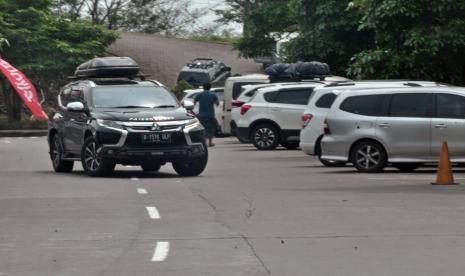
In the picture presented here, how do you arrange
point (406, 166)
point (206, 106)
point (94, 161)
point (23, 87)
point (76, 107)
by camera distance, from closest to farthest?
point (94, 161), point (76, 107), point (406, 166), point (206, 106), point (23, 87)

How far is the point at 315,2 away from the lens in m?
41.0

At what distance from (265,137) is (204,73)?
2561 cm

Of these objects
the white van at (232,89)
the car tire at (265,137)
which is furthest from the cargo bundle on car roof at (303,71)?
the car tire at (265,137)

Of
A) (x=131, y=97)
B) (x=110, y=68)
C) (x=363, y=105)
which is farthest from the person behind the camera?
(x=110, y=68)

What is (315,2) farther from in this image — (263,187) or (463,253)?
(463,253)

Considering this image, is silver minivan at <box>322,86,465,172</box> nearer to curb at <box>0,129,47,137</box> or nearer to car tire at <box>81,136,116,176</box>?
car tire at <box>81,136,116,176</box>

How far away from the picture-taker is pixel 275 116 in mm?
33125

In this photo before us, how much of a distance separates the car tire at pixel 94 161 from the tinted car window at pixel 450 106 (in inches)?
238

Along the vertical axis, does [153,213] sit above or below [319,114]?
below

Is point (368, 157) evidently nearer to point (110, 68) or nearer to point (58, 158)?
point (110, 68)

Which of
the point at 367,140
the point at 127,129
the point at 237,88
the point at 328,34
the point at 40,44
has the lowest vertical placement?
the point at 367,140

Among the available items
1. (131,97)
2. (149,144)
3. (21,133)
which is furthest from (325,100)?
(21,133)

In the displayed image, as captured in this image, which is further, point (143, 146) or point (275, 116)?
point (275, 116)

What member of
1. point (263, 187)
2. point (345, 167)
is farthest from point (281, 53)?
point (263, 187)
